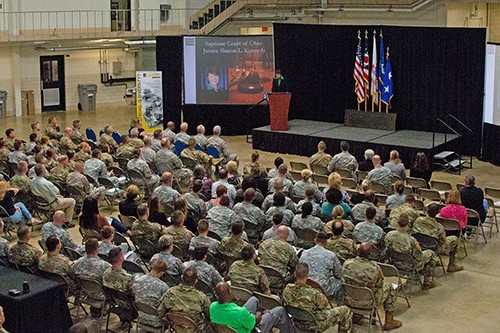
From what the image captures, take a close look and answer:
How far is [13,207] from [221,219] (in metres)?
3.67

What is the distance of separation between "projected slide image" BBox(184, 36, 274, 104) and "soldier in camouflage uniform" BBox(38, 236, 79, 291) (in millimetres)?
13729

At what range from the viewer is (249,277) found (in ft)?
30.1

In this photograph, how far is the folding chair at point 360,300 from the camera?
9.09m

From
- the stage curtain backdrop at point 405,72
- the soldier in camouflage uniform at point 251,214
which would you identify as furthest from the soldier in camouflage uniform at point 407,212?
the stage curtain backdrop at point 405,72

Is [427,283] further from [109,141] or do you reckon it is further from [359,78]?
[359,78]

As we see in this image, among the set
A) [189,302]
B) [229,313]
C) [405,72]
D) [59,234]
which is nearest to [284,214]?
[59,234]

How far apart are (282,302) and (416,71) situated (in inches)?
501

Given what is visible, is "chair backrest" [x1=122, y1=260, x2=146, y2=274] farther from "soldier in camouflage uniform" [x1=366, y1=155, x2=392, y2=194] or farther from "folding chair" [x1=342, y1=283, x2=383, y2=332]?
"soldier in camouflage uniform" [x1=366, y1=155, x2=392, y2=194]

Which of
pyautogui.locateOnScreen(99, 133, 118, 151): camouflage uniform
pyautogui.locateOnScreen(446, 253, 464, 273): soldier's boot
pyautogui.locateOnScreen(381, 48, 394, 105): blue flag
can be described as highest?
pyautogui.locateOnScreen(381, 48, 394, 105): blue flag

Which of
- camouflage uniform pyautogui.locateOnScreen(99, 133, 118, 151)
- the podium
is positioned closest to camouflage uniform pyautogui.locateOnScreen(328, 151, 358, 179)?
camouflage uniform pyautogui.locateOnScreen(99, 133, 118, 151)

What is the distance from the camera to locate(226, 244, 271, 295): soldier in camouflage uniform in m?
9.16

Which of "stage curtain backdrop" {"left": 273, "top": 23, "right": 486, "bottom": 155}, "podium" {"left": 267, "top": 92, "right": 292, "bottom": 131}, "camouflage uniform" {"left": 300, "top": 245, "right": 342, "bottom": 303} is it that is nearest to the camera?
"camouflage uniform" {"left": 300, "top": 245, "right": 342, "bottom": 303}

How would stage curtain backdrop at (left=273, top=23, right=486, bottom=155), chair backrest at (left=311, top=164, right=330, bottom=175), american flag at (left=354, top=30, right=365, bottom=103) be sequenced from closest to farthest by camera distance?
chair backrest at (left=311, top=164, right=330, bottom=175), stage curtain backdrop at (left=273, top=23, right=486, bottom=155), american flag at (left=354, top=30, right=365, bottom=103)

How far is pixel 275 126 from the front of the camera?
20812 millimetres
